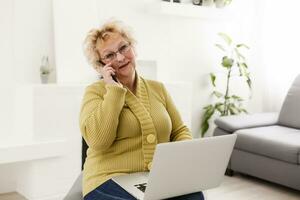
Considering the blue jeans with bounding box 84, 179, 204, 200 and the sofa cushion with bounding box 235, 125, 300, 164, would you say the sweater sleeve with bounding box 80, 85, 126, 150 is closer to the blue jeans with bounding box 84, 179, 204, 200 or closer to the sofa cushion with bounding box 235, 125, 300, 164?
the blue jeans with bounding box 84, 179, 204, 200

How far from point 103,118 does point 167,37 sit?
251 cm

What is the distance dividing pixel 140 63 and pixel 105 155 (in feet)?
6.74

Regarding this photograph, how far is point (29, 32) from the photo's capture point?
3215 mm

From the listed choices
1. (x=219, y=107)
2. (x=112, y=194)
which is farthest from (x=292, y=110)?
(x=112, y=194)

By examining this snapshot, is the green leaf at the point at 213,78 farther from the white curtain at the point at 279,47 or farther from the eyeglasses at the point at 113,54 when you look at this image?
the eyeglasses at the point at 113,54

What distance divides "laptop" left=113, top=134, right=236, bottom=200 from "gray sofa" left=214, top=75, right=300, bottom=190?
1.76 meters

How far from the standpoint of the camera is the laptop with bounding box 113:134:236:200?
135 centimetres

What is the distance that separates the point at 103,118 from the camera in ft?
5.35

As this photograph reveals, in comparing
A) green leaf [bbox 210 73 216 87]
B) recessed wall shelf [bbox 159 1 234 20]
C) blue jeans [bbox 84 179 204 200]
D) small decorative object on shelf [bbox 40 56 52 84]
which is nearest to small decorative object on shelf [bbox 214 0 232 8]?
recessed wall shelf [bbox 159 1 234 20]

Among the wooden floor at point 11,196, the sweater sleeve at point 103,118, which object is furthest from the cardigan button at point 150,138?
the wooden floor at point 11,196

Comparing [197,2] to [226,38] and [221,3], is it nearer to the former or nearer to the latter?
[221,3]

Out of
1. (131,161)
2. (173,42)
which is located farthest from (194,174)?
(173,42)

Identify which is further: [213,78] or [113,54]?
[213,78]

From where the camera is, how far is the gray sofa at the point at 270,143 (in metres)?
3.14
